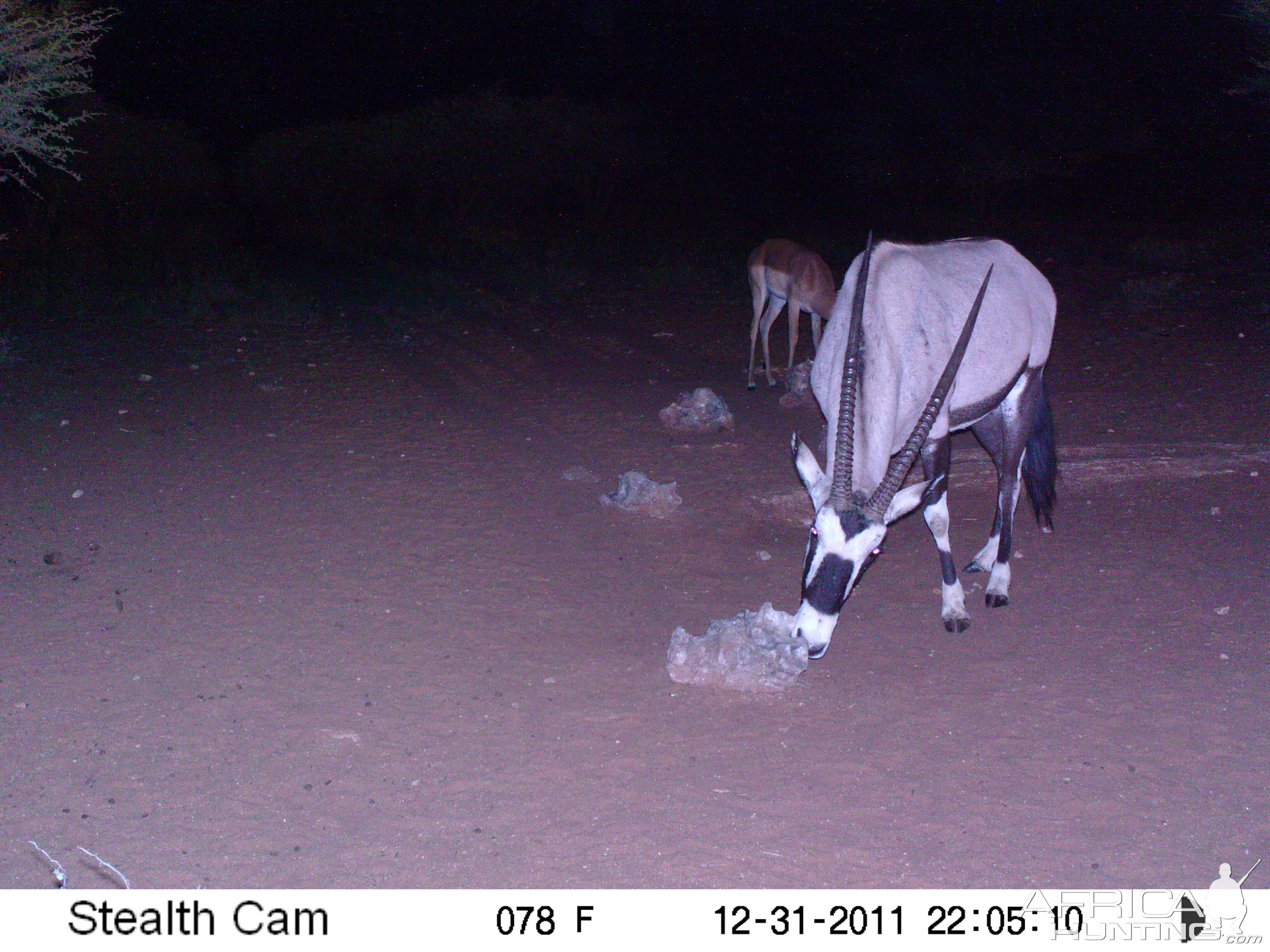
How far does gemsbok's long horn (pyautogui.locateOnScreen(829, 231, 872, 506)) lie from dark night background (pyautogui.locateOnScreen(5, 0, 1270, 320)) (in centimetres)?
995

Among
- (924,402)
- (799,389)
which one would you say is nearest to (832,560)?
(924,402)

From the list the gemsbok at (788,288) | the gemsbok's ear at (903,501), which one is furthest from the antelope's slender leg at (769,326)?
the gemsbok's ear at (903,501)

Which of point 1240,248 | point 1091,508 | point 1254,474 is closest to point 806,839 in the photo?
point 1091,508

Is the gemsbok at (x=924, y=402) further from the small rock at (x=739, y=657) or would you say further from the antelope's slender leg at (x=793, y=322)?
the antelope's slender leg at (x=793, y=322)

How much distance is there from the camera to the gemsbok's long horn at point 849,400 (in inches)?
208

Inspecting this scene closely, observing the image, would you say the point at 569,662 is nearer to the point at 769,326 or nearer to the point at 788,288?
the point at 769,326

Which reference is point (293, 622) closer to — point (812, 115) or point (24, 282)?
point (24, 282)

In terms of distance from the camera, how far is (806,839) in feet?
13.5

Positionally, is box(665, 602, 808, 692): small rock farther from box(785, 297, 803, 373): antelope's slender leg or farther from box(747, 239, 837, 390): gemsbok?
box(785, 297, 803, 373): antelope's slender leg

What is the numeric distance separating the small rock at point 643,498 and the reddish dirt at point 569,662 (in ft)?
0.36

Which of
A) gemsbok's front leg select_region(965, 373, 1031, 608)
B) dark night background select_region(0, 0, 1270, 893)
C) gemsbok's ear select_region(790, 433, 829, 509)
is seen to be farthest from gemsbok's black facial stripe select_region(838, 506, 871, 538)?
gemsbok's front leg select_region(965, 373, 1031, 608)

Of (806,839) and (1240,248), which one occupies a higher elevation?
(806,839)

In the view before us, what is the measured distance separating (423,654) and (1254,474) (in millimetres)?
6036

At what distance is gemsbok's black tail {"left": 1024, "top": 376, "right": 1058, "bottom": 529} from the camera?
7043 millimetres
